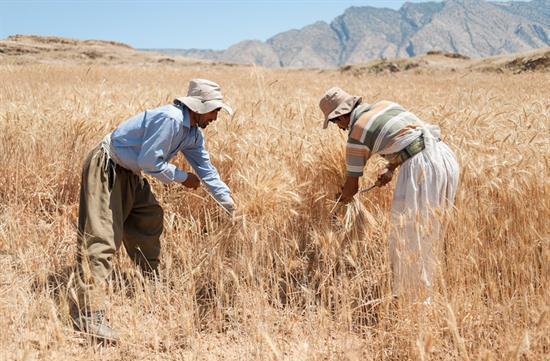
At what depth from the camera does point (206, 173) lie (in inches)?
114

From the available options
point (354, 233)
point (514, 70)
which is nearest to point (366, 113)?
point (354, 233)

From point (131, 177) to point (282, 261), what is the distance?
3.49 feet

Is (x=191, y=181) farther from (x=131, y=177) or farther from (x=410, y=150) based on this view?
(x=410, y=150)

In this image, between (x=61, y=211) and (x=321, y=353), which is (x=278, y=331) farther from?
(x=61, y=211)

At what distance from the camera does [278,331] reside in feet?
7.60

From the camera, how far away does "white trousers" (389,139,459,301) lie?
2271 mm

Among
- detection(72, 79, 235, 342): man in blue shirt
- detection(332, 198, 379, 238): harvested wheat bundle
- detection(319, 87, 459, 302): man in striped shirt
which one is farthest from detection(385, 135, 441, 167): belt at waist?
detection(72, 79, 235, 342): man in blue shirt

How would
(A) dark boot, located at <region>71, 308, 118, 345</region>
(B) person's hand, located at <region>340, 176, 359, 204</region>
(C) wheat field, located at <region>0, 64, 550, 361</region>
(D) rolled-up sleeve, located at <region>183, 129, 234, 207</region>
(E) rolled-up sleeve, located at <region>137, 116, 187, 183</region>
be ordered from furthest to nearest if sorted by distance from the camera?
(D) rolled-up sleeve, located at <region>183, 129, 234, 207</region> → (B) person's hand, located at <region>340, 176, 359, 204</region> → (E) rolled-up sleeve, located at <region>137, 116, 187, 183</region> → (A) dark boot, located at <region>71, 308, 118, 345</region> → (C) wheat field, located at <region>0, 64, 550, 361</region>

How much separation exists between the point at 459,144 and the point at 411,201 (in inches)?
52.2

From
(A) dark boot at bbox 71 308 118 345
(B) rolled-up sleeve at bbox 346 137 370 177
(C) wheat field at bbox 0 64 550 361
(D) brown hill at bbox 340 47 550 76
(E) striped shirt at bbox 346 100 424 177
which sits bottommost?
(A) dark boot at bbox 71 308 118 345

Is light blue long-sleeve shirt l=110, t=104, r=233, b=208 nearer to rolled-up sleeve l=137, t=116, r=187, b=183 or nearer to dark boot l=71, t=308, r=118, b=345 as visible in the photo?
rolled-up sleeve l=137, t=116, r=187, b=183

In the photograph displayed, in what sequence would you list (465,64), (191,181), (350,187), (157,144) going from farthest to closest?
(465,64), (191,181), (350,187), (157,144)

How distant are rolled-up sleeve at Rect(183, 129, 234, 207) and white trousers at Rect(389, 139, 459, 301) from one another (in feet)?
3.40

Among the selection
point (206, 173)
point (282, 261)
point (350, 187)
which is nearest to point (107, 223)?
point (206, 173)
